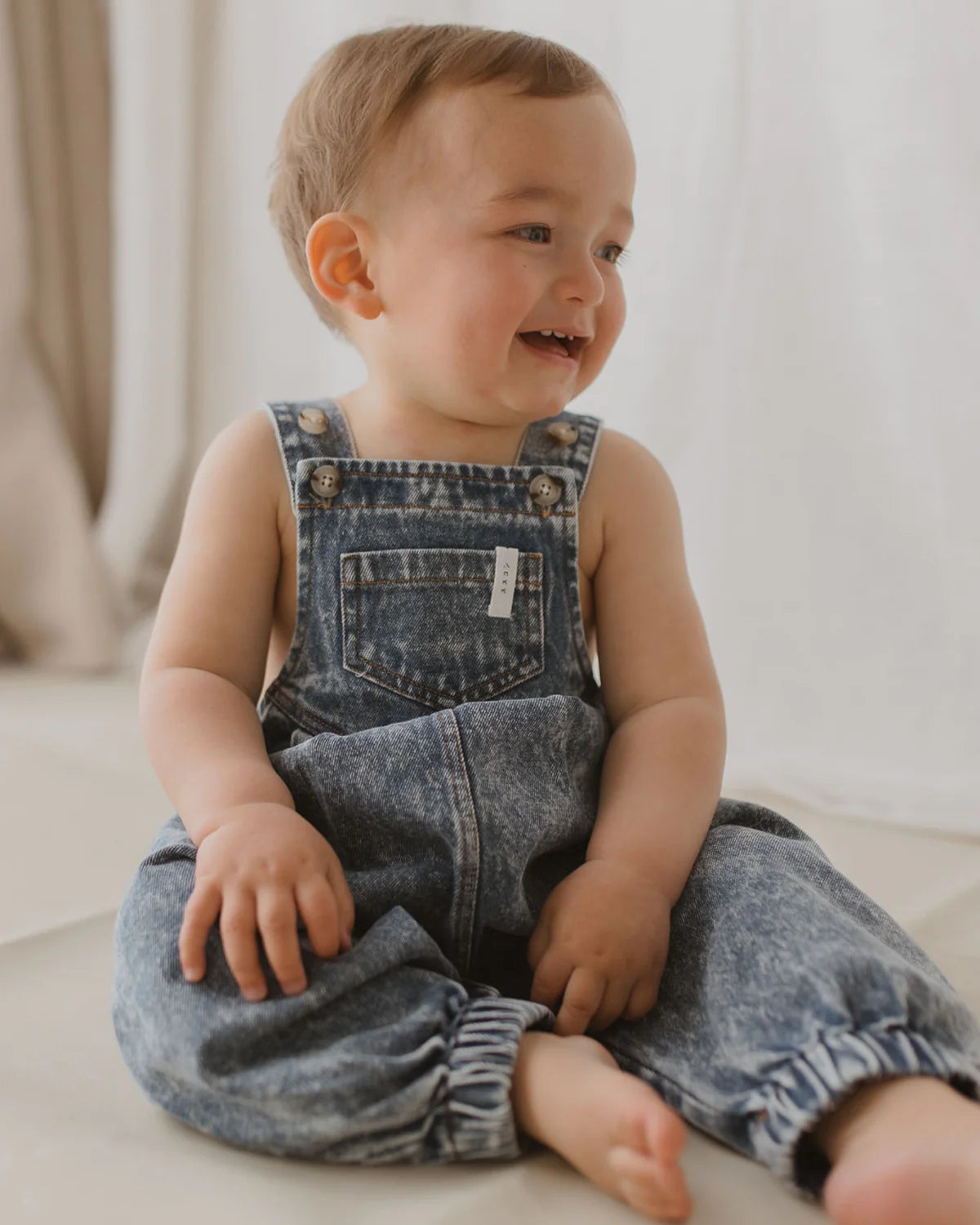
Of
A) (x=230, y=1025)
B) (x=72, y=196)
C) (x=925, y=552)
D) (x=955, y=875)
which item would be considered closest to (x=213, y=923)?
(x=230, y=1025)

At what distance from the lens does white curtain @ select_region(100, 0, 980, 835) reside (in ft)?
3.69

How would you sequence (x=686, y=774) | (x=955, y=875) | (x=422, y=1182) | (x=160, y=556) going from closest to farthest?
(x=422, y=1182), (x=686, y=774), (x=955, y=875), (x=160, y=556)

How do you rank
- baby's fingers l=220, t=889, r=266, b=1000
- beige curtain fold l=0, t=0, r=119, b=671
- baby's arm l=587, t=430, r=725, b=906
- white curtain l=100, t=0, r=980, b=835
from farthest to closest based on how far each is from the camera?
beige curtain fold l=0, t=0, r=119, b=671 → white curtain l=100, t=0, r=980, b=835 → baby's arm l=587, t=430, r=725, b=906 → baby's fingers l=220, t=889, r=266, b=1000

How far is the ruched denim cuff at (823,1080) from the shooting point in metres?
0.60

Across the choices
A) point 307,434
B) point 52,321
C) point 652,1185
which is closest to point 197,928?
point 652,1185

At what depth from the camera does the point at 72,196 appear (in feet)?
6.05

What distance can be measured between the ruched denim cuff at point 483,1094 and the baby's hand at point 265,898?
85mm

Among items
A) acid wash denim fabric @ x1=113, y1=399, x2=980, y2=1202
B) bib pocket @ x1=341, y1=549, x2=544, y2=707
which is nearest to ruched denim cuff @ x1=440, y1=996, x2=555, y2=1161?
acid wash denim fabric @ x1=113, y1=399, x2=980, y2=1202

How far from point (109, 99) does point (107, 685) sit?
0.83 metres

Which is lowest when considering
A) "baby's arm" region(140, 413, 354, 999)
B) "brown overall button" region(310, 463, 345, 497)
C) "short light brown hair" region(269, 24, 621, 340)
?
"baby's arm" region(140, 413, 354, 999)

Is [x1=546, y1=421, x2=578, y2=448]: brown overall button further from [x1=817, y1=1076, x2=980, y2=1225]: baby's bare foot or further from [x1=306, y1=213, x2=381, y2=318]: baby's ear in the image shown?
[x1=817, y1=1076, x2=980, y2=1225]: baby's bare foot

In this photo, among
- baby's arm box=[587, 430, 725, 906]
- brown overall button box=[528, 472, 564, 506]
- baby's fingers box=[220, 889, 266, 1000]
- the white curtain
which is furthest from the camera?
the white curtain

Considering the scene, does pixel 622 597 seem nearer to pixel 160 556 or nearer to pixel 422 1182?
pixel 422 1182

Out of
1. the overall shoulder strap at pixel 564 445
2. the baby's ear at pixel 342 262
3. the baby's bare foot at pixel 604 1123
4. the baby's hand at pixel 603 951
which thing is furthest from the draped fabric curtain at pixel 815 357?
the baby's bare foot at pixel 604 1123
